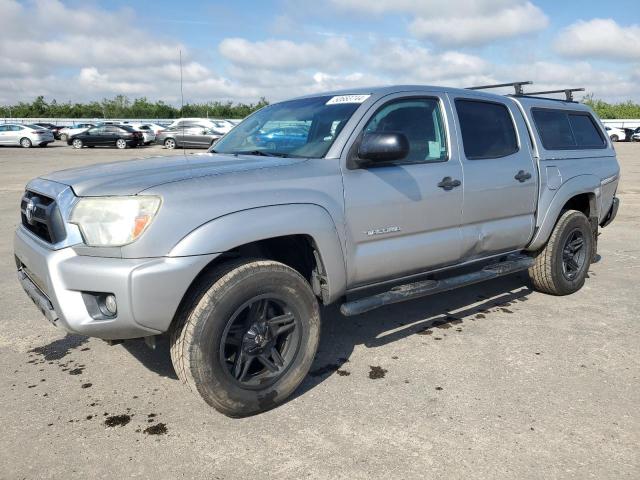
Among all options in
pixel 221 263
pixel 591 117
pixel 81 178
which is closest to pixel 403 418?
pixel 221 263

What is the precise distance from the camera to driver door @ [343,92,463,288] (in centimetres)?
335

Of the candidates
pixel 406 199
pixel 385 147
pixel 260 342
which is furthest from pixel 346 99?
pixel 260 342

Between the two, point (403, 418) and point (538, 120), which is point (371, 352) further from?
point (538, 120)

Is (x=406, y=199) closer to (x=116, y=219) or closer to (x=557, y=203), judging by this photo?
(x=116, y=219)

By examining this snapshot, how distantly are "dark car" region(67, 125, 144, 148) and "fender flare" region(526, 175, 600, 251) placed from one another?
29.6 m

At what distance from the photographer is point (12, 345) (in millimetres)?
3971

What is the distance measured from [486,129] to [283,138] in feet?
5.41

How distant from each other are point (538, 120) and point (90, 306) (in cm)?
400

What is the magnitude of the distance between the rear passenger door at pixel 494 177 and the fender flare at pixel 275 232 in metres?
1.22

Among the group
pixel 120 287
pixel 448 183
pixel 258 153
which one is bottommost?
pixel 120 287

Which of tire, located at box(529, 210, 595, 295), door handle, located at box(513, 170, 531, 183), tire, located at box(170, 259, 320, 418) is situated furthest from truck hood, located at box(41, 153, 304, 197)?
tire, located at box(529, 210, 595, 295)

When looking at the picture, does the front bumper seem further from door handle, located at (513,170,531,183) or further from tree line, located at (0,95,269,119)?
tree line, located at (0,95,269,119)

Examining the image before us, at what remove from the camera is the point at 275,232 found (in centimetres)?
293

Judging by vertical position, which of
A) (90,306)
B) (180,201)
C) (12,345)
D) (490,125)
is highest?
(490,125)
